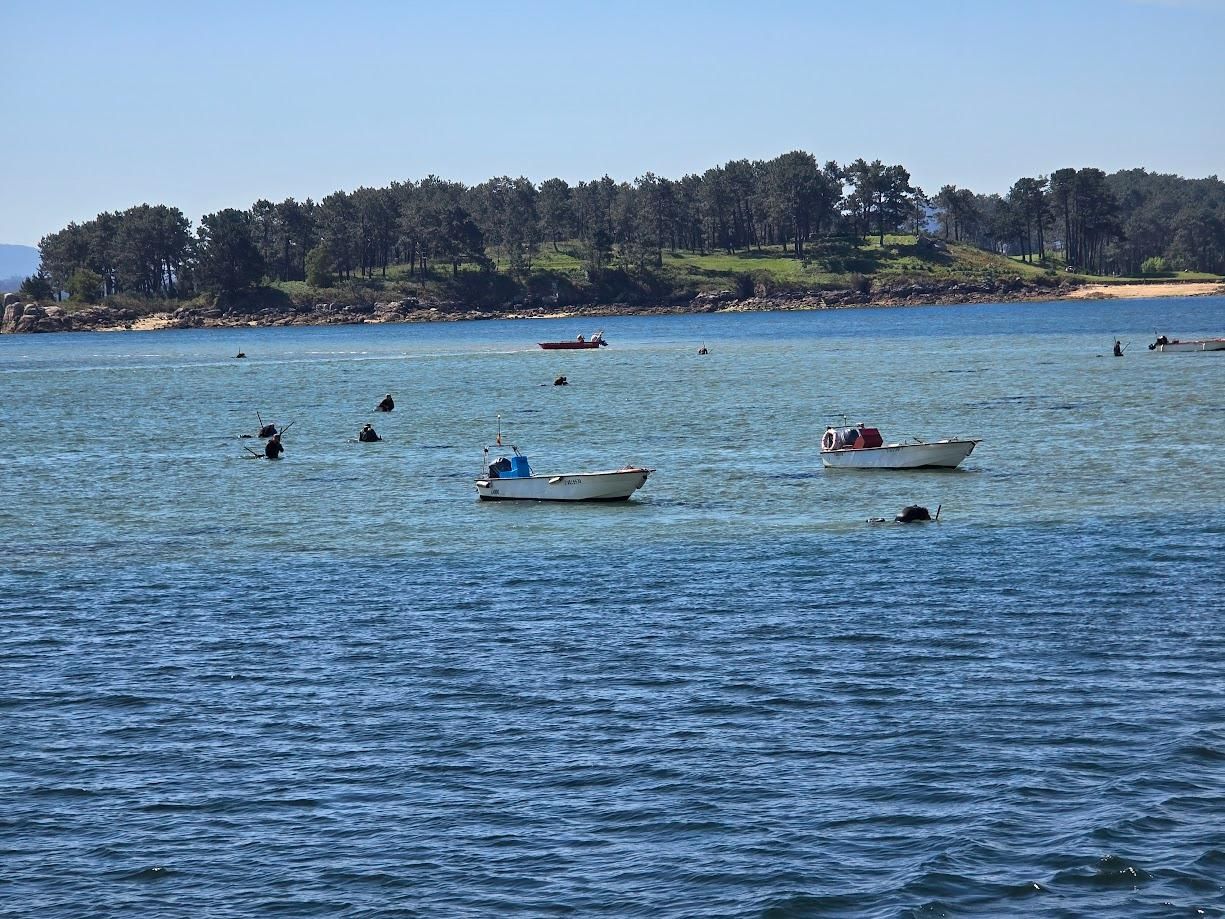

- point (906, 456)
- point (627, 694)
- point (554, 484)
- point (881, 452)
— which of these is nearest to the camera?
point (627, 694)

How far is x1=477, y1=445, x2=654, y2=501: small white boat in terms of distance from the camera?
5616cm

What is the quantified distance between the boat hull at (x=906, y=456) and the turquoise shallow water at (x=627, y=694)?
1.01m

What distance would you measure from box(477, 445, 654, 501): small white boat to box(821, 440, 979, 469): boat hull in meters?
10.2

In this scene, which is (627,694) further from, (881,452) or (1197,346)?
(1197,346)

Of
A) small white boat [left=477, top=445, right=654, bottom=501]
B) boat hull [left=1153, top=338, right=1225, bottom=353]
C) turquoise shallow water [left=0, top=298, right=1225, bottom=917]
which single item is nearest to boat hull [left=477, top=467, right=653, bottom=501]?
small white boat [left=477, top=445, right=654, bottom=501]

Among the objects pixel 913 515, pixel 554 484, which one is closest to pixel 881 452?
pixel 913 515

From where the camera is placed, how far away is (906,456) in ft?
206

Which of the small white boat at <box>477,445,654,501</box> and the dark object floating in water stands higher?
the small white boat at <box>477,445,654,501</box>

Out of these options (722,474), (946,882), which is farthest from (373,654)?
(722,474)

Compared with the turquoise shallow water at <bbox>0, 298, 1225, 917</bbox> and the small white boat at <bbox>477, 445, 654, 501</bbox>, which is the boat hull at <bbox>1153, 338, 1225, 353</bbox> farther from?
the small white boat at <bbox>477, 445, 654, 501</bbox>

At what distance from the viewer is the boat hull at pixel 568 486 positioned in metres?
56.1

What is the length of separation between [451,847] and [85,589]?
2261 cm

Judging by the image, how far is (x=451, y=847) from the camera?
22.6m

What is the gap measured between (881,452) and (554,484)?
14590 mm
